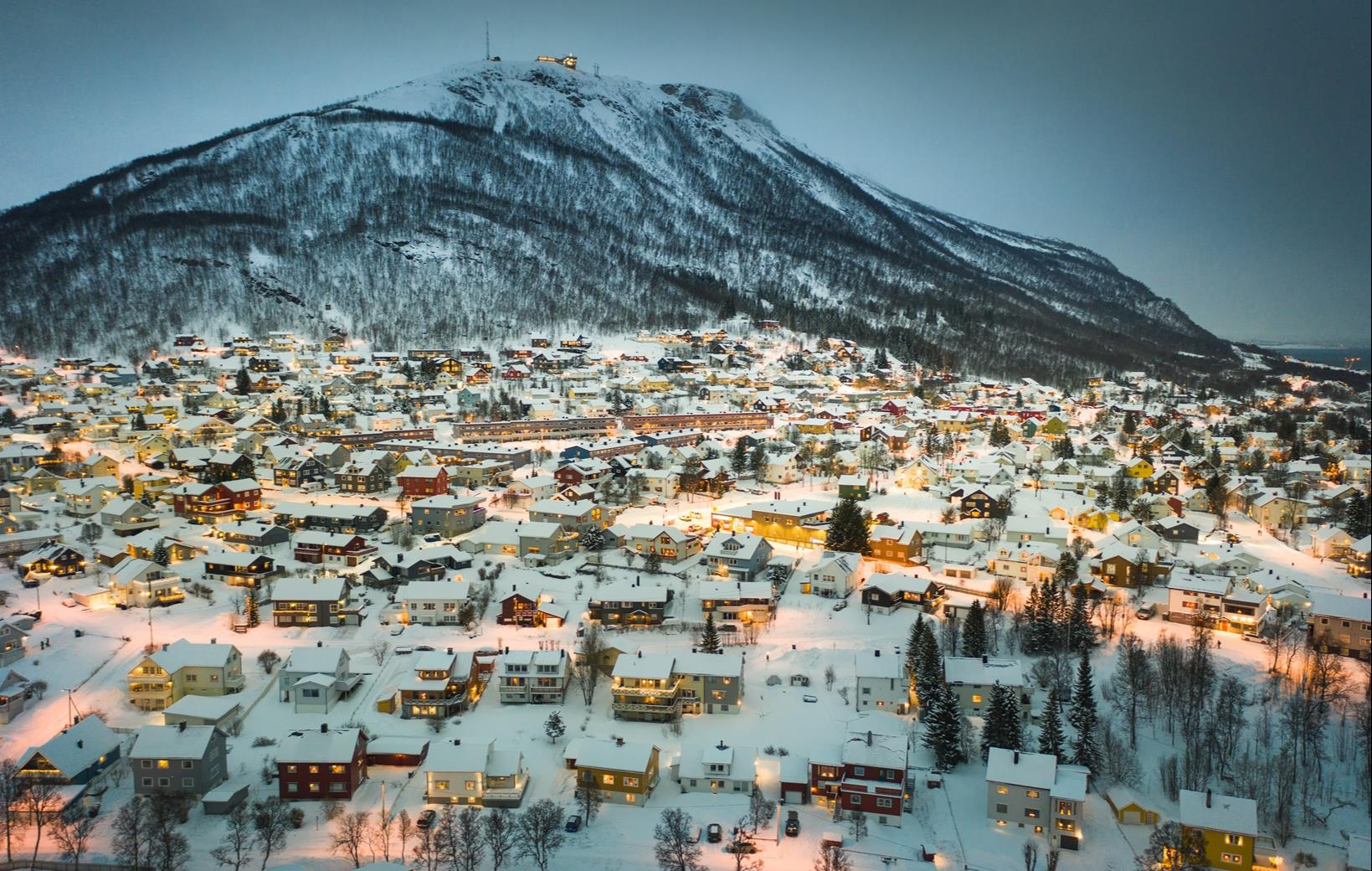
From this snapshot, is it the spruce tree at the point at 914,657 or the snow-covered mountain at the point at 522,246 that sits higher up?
the snow-covered mountain at the point at 522,246

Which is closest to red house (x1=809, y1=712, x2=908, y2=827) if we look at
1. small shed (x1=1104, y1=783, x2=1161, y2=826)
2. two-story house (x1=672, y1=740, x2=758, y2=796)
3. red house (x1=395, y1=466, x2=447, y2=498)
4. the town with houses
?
the town with houses

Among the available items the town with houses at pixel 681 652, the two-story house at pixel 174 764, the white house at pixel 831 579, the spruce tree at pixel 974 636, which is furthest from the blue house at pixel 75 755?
the spruce tree at pixel 974 636

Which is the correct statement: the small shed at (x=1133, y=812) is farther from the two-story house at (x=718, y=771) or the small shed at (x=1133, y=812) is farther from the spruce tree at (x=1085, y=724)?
the two-story house at (x=718, y=771)

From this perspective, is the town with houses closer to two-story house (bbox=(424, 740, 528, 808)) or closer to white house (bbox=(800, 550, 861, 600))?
two-story house (bbox=(424, 740, 528, 808))

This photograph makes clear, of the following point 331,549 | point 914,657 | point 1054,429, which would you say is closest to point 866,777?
point 914,657

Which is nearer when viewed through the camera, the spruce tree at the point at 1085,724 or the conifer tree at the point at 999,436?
the spruce tree at the point at 1085,724

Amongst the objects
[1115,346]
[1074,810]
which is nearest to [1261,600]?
[1074,810]
